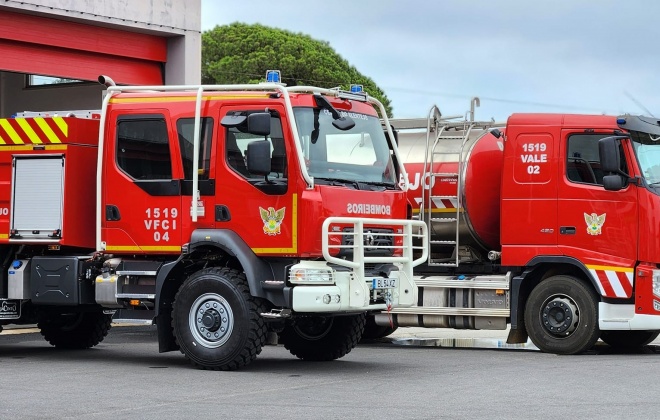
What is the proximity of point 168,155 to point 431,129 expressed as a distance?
5126mm

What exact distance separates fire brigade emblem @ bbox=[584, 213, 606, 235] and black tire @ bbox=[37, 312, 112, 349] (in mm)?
6273

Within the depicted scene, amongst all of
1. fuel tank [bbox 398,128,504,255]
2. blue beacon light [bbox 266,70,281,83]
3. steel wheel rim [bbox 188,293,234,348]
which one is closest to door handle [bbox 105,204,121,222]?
steel wheel rim [bbox 188,293,234,348]

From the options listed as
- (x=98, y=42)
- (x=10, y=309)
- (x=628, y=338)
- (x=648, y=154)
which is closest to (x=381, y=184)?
(x=648, y=154)

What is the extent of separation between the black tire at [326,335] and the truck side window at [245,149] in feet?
7.38

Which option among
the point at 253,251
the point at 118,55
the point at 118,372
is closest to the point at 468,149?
the point at 253,251

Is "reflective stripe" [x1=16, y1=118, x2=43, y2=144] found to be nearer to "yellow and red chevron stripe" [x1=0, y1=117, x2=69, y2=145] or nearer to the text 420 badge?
"yellow and red chevron stripe" [x1=0, y1=117, x2=69, y2=145]

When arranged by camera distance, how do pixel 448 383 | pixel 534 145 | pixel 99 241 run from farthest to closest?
pixel 534 145, pixel 99 241, pixel 448 383

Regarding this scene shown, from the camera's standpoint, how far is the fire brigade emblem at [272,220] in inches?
509

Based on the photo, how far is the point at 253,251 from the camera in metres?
13.1

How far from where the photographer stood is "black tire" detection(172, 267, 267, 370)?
505 inches

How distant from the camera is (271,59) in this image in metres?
59.2

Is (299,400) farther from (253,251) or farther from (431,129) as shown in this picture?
(431,129)

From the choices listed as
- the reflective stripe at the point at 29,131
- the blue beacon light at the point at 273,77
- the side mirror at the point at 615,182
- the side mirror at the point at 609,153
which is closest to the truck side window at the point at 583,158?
the side mirror at the point at 615,182

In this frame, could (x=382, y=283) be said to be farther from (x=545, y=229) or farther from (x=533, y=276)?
(x=533, y=276)
